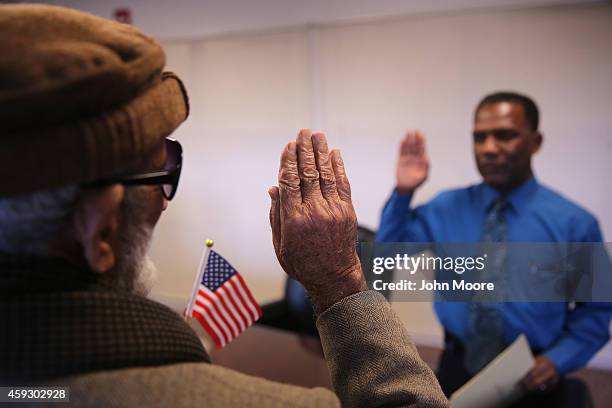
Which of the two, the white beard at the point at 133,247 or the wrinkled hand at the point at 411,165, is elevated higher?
the white beard at the point at 133,247

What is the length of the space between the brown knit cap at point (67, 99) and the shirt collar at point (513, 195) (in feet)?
3.99

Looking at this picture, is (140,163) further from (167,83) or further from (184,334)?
(184,334)

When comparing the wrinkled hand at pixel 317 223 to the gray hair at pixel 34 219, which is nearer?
the gray hair at pixel 34 219

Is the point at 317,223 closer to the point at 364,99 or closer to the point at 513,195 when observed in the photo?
the point at 513,195

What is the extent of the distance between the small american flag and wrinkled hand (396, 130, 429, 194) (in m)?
0.65

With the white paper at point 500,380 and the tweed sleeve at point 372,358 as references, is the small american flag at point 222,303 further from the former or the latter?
the white paper at point 500,380

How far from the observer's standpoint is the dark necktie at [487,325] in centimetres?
140

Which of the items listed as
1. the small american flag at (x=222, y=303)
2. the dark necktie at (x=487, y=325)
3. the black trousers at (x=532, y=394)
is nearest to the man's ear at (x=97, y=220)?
the small american flag at (x=222, y=303)

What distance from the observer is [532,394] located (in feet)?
4.80

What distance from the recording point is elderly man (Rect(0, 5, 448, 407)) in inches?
21.1

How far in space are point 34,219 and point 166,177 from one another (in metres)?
0.17

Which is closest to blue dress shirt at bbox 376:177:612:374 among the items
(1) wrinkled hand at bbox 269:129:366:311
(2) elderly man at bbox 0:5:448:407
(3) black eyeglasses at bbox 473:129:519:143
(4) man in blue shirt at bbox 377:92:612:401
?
(4) man in blue shirt at bbox 377:92:612:401

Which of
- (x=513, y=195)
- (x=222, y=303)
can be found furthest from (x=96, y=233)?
(x=513, y=195)

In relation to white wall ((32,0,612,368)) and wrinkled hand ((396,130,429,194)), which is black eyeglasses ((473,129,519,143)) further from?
white wall ((32,0,612,368))
